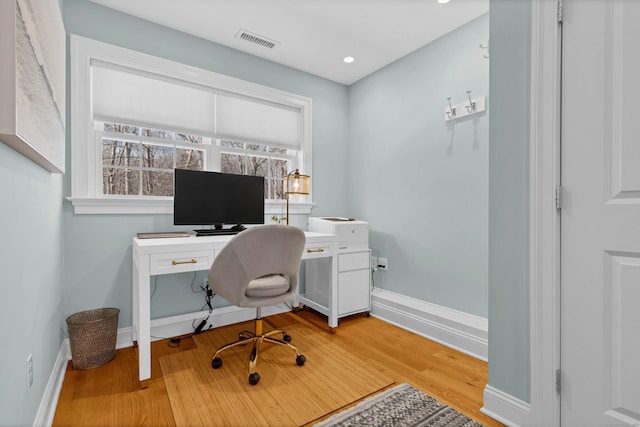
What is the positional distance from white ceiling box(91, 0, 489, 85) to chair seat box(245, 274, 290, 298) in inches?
80.0

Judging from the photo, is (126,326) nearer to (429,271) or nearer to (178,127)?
(178,127)

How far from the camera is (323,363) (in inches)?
80.9

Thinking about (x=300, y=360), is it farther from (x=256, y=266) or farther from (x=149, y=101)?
(x=149, y=101)

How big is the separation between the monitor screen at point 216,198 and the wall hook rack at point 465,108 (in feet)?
5.66

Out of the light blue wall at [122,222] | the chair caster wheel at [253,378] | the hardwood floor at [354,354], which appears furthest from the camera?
the light blue wall at [122,222]

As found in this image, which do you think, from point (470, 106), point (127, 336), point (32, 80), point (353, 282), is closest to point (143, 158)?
point (127, 336)

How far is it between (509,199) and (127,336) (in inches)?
107

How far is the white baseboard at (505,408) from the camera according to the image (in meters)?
1.38

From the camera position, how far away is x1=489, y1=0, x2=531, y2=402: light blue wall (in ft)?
4.54

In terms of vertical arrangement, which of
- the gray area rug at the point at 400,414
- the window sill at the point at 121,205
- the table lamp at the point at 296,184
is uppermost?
the table lamp at the point at 296,184

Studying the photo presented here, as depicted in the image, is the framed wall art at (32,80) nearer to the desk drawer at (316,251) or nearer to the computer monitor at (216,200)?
the computer monitor at (216,200)

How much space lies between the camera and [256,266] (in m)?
1.85

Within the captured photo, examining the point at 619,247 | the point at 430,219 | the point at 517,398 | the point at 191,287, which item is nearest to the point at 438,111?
the point at 430,219

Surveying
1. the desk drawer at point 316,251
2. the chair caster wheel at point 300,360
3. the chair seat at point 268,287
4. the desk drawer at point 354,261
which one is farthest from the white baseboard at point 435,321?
the chair seat at point 268,287
